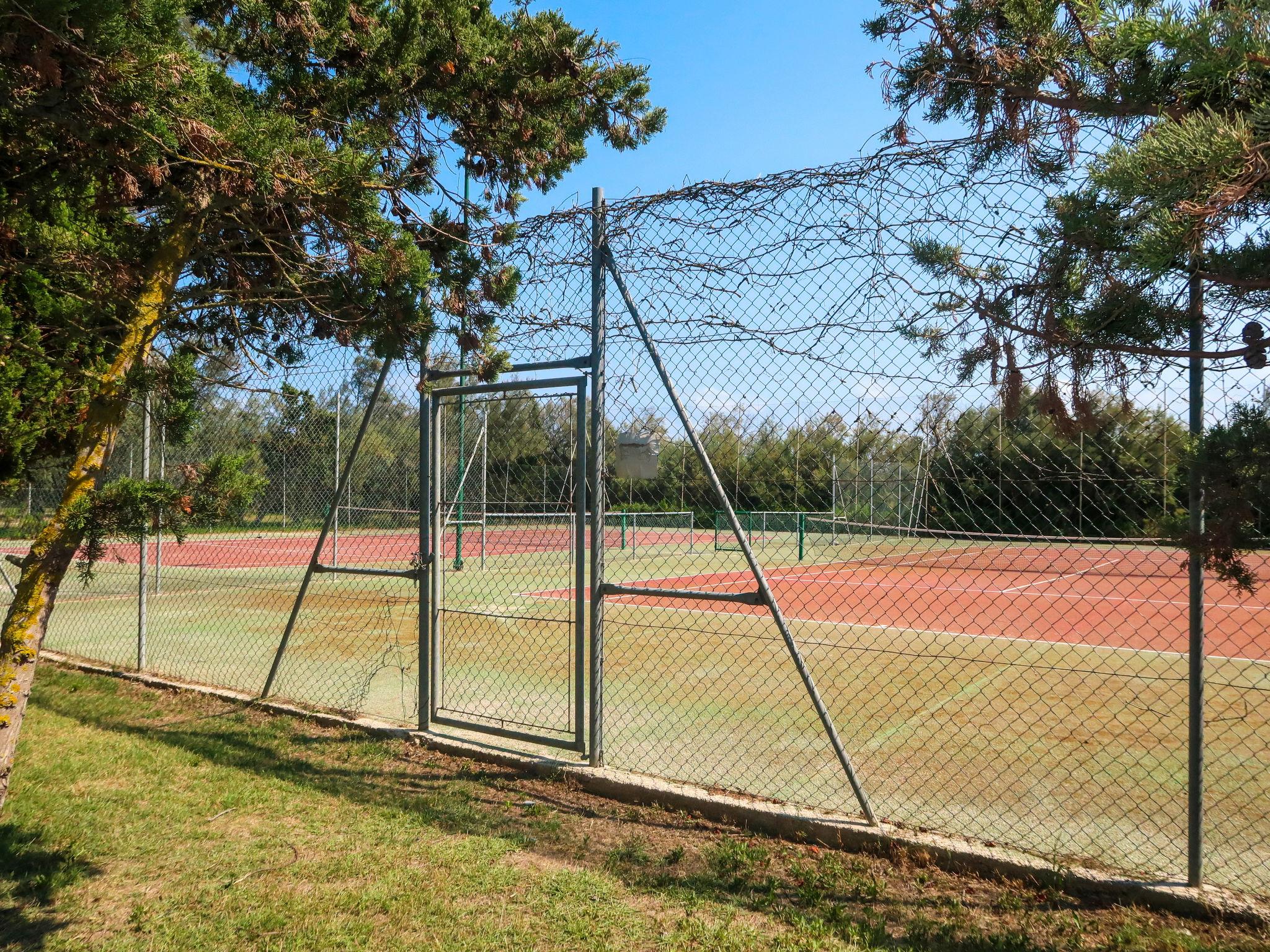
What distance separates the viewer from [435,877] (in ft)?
12.4

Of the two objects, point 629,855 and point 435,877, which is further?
point 629,855

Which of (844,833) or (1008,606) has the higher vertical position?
(1008,606)

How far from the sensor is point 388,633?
32.6 feet

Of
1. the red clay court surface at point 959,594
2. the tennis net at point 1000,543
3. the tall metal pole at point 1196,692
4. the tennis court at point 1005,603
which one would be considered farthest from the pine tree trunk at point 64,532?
the tall metal pole at point 1196,692

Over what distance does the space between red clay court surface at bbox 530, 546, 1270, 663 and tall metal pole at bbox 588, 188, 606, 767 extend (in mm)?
2830

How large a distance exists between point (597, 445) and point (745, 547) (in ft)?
4.11

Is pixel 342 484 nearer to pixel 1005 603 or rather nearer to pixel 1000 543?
pixel 1000 543

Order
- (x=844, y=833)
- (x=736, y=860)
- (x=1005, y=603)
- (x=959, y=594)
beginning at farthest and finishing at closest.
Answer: (x=959, y=594) < (x=1005, y=603) < (x=844, y=833) < (x=736, y=860)

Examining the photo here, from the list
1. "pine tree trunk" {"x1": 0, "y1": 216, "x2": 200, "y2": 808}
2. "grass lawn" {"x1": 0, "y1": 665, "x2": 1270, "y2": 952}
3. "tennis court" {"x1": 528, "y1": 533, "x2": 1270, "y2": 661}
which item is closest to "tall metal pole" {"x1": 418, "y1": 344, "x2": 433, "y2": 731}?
"grass lawn" {"x1": 0, "y1": 665, "x2": 1270, "y2": 952}

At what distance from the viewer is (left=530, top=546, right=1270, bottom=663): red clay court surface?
10047mm

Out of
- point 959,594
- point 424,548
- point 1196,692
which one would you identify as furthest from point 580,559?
point 959,594

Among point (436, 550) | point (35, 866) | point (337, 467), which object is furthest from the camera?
point (337, 467)

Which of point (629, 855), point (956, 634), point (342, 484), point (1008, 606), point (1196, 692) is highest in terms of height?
point (342, 484)

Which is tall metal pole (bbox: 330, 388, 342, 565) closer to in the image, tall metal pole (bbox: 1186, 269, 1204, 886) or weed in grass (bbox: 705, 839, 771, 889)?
weed in grass (bbox: 705, 839, 771, 889)
